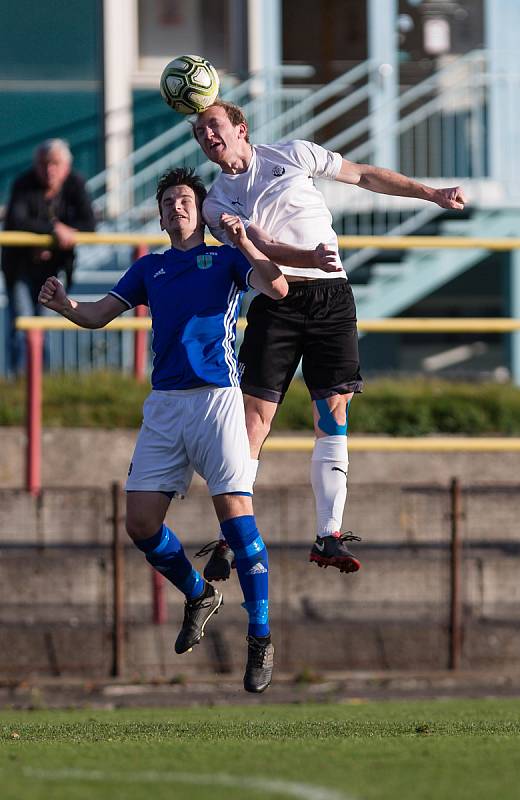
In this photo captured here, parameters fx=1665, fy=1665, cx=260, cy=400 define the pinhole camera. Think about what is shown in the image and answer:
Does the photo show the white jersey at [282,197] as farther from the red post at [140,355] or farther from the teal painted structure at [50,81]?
the teal painted structure at [50,81]

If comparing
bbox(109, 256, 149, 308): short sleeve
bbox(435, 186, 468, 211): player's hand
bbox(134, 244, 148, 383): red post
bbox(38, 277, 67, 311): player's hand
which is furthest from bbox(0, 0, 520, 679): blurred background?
bbox(435, 186, 468, 211): player's hand

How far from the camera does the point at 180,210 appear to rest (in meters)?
7.73

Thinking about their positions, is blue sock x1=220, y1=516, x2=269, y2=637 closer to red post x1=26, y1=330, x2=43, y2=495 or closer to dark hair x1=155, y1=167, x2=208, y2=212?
dark hair x1=155, y1=167, x2=208, y2=212

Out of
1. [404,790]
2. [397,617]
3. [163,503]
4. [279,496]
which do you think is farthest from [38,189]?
[404,790]

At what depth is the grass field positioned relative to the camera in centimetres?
537

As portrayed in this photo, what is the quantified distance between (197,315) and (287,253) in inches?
→ 20.3

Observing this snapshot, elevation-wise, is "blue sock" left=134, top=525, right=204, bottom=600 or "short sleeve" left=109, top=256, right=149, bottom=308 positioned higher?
"short sleeve" left=109, top=256, right=149, bottom=308

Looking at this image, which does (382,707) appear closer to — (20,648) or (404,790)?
(20,648)

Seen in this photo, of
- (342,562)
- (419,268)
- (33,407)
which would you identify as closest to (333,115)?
(419,268)

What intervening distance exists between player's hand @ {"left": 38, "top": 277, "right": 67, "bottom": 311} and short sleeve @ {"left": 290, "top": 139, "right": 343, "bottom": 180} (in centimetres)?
131

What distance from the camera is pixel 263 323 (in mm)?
8031

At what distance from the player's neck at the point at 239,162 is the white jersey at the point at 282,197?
0.06 feet

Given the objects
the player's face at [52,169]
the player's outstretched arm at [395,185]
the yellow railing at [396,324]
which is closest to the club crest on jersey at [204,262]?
the player's outstretched arm at [395,185]

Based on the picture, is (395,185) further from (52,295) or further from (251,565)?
(251,565)
